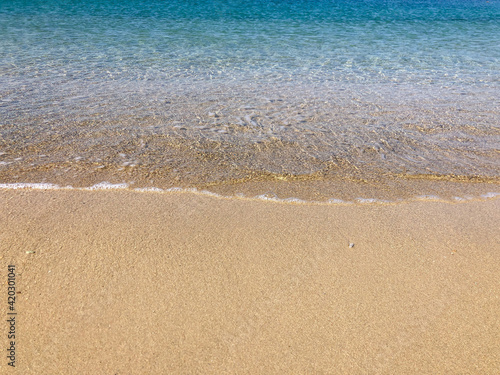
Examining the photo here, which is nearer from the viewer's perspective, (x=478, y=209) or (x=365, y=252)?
(x=365, y=252)

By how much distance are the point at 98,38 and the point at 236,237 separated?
8.38 meters

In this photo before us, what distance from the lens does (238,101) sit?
5562mm

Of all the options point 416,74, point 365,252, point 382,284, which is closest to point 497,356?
point 382,284

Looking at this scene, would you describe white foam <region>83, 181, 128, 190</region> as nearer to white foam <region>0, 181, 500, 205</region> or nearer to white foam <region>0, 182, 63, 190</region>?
white foam <region>0, 181, 500, 205</region>

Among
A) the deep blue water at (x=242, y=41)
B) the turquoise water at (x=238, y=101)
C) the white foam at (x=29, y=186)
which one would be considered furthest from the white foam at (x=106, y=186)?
the deep blue water at (x=242, y=41)

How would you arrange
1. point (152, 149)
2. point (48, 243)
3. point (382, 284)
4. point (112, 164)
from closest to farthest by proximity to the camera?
1. point (382, 284)
2. point (48, 243)
3. point (112, 164)
4. point (152, 149)

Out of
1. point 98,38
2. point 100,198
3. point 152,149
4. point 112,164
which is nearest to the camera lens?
point 100,198

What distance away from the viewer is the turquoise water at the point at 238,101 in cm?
376

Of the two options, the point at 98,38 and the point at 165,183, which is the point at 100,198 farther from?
the point at 98,38

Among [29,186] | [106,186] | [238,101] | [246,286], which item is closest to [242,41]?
[238,101]

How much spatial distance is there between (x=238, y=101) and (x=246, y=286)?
376cm

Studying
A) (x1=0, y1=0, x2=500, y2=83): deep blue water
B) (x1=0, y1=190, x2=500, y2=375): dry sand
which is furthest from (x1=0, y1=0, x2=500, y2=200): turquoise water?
(x1=0, y1=190, x2=500, y2=375): dry sand

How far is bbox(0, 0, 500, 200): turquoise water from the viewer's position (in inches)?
148

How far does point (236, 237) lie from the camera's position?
8.43ft
